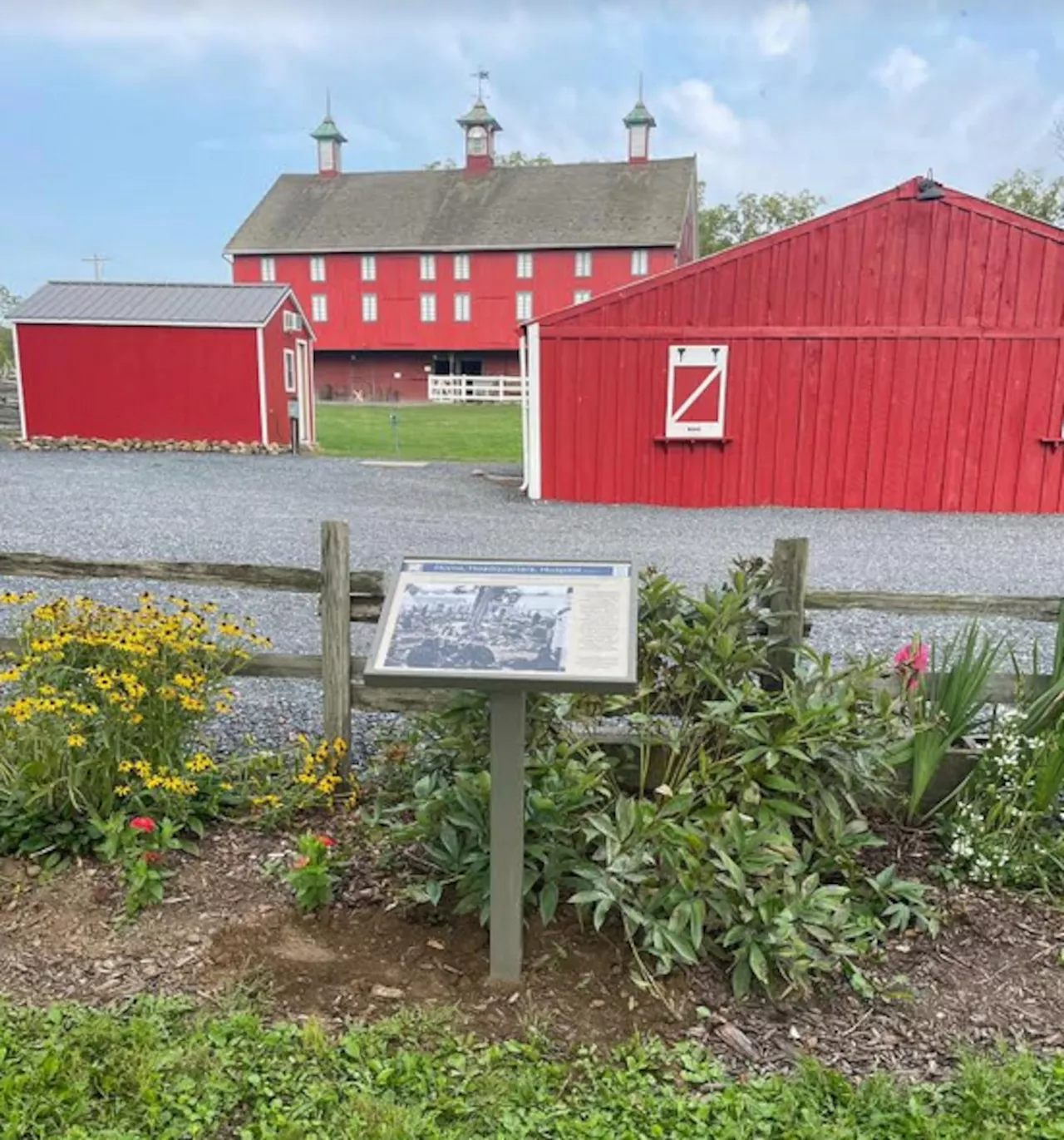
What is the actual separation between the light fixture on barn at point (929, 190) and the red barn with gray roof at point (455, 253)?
1013 inches

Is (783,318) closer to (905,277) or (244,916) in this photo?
(905,277)

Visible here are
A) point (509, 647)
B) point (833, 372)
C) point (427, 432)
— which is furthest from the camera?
point (427, 432)

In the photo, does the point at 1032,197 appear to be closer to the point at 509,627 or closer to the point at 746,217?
the point at 746,217

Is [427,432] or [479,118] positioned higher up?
[479,118]

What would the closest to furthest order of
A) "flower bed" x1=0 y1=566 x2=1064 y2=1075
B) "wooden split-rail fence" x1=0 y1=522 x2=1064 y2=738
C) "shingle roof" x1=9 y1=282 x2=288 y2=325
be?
"flower bed" x1=0 y1=566 x2=1064 y2=1075 → "wooden split-rail fence" x1=0 y1=522 x2=1064 y2=738 → "shingle roof" x1=9 y1=282 x2=288 y2=325

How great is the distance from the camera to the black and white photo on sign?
237cm

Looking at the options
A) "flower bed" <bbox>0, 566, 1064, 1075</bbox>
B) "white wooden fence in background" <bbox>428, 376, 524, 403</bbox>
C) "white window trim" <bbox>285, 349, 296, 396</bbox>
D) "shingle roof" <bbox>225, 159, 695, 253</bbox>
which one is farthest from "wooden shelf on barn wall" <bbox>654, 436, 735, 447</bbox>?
"shingle roof" <bbox>225, 159, 695, 253</bbox>

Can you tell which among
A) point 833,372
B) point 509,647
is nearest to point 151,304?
point 833,372

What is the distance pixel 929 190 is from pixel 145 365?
15313mm

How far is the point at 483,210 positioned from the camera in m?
39.2

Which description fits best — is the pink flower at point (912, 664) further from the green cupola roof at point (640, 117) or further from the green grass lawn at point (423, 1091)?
the green cupola roof at point (640, 117)

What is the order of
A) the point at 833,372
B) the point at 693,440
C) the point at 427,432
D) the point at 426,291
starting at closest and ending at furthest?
the point at 833,372 < the point at 693,440 < the point at 427,432 < the point at 426,291

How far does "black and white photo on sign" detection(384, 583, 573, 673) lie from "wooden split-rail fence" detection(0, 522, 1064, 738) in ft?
2.83

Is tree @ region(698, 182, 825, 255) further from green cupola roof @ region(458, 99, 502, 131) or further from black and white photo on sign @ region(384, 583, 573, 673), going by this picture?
black and white photo on sign @ region(384, 583, 573, 673)
